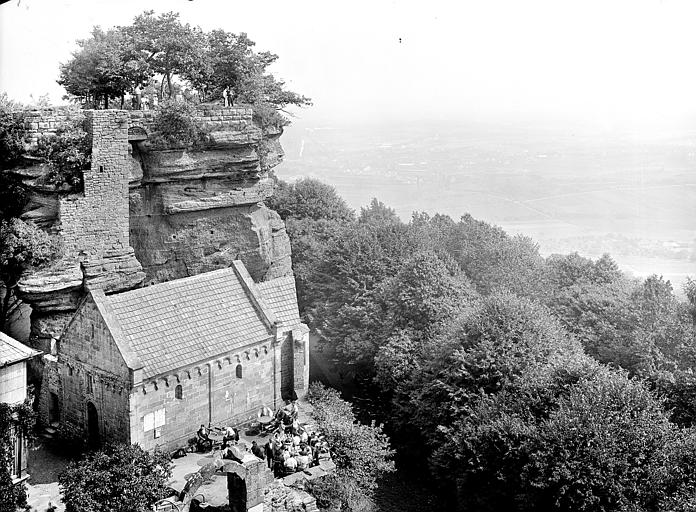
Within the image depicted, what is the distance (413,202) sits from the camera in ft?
481

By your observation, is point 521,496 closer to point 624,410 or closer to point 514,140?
point 624,410

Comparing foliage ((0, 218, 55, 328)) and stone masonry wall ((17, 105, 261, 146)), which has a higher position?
stone masonry wall ((17, 105, 261, 146))

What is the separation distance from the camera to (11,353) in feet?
86.9

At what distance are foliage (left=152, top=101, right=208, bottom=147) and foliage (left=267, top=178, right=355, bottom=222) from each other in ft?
91.2

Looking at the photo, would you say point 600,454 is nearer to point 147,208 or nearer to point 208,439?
point 208,439

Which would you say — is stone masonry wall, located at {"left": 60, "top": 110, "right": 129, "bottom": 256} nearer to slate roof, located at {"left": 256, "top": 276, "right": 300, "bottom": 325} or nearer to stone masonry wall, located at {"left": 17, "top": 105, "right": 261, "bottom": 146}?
stone masonry wall, located at {"left": 17, "top": 105, "right": 261, "bottom": 146}

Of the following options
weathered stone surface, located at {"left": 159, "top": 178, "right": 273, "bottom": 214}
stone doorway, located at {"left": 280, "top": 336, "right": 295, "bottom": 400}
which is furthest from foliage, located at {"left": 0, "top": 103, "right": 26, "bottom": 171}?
stone doorway, located at {"left": 280, "top": 336, "right": 295, "bottom": 400}

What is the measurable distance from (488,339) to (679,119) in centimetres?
7961

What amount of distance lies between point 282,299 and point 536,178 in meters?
122

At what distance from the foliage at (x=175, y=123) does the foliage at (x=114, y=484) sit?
56.3 ft

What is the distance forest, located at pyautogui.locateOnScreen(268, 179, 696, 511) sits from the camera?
89.7 feet

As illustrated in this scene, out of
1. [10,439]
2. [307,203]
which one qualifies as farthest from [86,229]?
[307,203]

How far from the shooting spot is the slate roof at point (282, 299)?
124 feet

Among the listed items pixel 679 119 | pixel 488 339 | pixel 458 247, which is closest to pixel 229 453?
pixel 488 339
